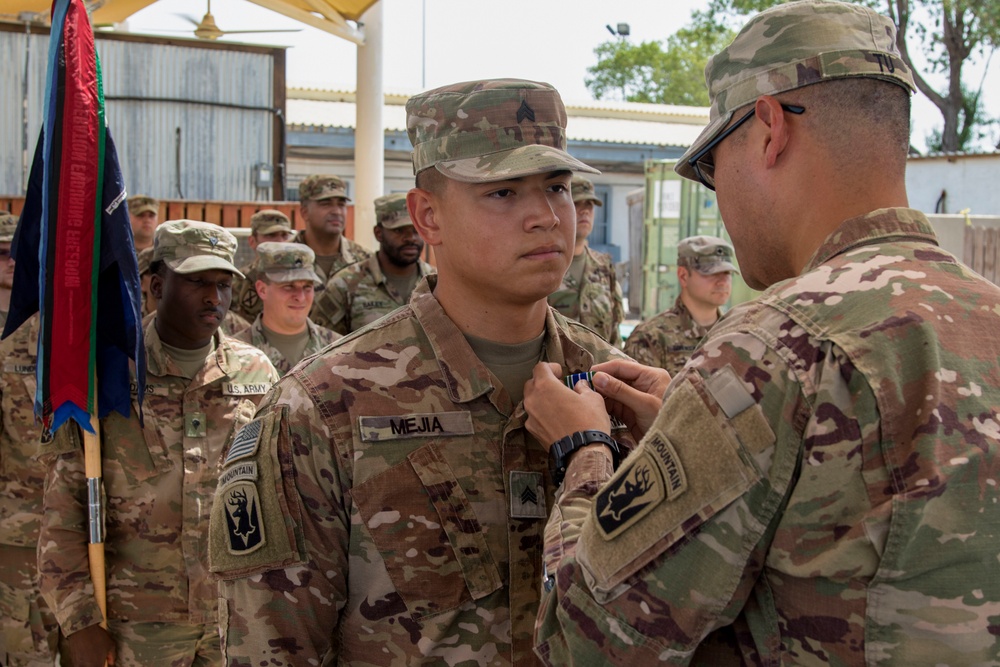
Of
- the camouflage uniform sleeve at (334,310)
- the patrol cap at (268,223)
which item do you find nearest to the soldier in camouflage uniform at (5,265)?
the camouflage uniform sleeve at (334,310)

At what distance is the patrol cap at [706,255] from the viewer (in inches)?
260

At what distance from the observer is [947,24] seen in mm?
24344

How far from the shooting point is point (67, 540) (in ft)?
11.5

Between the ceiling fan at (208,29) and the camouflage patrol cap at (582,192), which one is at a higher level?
the ceiling fan at (208,29)

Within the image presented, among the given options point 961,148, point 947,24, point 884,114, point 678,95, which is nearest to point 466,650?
point 884,114

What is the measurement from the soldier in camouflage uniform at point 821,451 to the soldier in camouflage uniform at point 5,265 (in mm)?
4551

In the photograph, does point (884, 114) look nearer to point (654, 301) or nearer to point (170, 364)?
point (170, 364)

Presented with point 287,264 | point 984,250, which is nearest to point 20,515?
point 287,264

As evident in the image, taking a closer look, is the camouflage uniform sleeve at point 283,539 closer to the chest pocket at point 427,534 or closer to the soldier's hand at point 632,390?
Answer: the chest pocket at point 427,534

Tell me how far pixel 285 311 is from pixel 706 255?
2.84 metres

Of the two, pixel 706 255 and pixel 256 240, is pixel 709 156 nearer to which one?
pixel 706 255

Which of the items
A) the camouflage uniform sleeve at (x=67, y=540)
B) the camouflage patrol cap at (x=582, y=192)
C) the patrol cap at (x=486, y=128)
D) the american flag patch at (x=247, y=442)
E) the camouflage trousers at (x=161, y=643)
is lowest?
the camouflage trousers at (x=161, y=643)

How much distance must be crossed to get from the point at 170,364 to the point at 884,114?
2883mm

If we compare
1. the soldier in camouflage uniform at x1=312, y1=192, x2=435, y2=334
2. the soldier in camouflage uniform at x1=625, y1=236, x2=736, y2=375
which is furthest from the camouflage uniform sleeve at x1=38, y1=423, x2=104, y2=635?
the soldier in camouflage uniform at x1=625, y1=236, x2=736, y2=375
